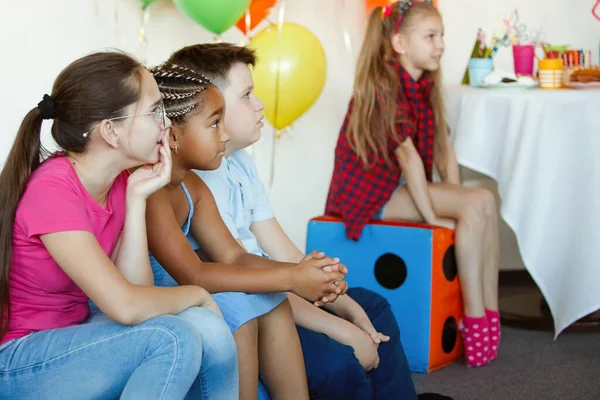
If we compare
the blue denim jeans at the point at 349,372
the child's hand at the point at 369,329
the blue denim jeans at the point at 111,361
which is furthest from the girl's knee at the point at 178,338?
the child's hand at the point at 369,329

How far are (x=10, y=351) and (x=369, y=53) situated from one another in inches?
58.6

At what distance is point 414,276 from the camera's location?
2262 mm

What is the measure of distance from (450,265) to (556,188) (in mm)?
363

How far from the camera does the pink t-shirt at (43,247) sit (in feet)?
4.02

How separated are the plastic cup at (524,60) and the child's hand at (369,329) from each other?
1.40 m

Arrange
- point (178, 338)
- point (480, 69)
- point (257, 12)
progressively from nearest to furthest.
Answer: point (178, 338), point (257, 12), point (480, 69)

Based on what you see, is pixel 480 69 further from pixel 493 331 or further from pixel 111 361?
pixel 111 361

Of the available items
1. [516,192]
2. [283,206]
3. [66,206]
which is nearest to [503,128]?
[516,192]

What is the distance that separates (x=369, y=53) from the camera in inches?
96.1

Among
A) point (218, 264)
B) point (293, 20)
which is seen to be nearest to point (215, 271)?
point (218, 264)

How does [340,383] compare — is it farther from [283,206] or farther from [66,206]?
[283,206]

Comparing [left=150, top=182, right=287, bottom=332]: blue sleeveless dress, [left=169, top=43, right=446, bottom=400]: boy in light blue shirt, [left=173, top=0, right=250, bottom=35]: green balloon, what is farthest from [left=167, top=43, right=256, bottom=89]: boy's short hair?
[left=173, top=0, right=250, bottom=35]: green balloon

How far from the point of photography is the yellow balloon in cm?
256

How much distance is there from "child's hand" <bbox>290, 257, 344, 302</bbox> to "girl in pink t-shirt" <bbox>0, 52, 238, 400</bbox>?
0.59 ft
